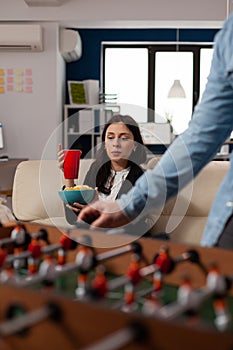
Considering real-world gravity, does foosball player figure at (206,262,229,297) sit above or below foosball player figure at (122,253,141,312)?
above

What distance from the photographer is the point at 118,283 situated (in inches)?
43.1

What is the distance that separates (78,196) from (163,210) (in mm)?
756

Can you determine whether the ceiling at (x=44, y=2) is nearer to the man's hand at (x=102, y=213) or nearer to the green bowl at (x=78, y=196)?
the green bowl at (x=78, y=196)

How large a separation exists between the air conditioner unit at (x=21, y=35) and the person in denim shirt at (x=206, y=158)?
5.40 metres

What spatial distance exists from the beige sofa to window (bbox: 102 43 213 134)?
14.5 feet

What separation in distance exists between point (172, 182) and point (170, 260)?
427 mm

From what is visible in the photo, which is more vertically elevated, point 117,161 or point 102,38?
point 102,38

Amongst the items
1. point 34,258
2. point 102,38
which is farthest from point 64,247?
point 102,38

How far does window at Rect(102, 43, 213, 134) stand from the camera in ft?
27.7

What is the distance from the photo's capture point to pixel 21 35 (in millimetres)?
6758

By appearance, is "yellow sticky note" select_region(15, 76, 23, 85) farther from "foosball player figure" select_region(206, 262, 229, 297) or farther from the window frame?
"foosball player figure" select_region(206, 262, 229, 297)

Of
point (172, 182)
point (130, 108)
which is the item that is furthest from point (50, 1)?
point (172, 182)

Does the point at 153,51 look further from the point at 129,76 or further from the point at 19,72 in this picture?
the point at 19,72

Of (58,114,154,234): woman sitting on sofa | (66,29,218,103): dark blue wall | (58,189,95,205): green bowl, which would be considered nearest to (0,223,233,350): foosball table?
(58,189,95,205): green bowl
